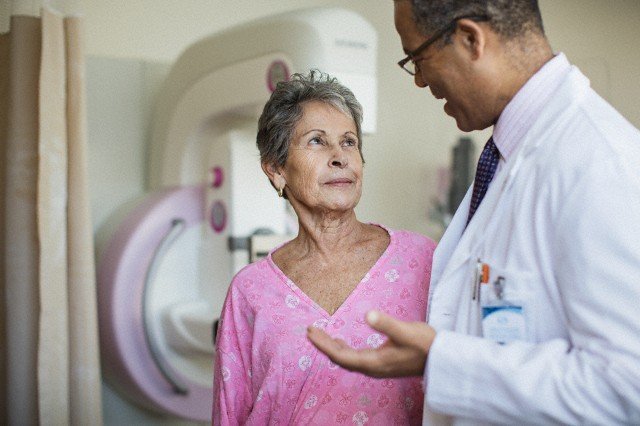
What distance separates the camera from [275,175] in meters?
1.50

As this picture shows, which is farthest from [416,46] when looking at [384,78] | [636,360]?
[384,78]

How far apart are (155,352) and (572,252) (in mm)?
1835

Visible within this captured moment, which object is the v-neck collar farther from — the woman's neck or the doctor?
the doctor

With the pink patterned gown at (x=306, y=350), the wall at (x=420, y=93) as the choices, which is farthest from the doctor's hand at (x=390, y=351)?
the wall at (x=420, y=93)

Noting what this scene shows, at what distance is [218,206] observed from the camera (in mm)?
2348

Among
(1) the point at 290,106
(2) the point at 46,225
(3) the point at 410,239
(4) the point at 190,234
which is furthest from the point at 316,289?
(4) the point at 190,234

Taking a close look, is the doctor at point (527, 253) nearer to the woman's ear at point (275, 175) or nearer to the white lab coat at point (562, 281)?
the white lab coat at point (562, 281)

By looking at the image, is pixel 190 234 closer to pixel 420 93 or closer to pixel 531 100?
pixel 420 93

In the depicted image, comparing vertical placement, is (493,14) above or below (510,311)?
above

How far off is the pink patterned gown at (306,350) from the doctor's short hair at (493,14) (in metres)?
0.58

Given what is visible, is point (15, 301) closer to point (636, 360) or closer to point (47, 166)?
point (47, 166)

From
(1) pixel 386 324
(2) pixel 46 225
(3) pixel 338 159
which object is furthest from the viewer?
(2) pixel 46 225

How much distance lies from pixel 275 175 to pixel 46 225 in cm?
67

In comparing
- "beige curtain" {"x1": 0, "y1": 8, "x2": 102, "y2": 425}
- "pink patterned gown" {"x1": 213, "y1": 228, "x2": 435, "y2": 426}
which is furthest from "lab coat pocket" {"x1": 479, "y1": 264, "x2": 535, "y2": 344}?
"beige curtain" {"x1": 0, "y1": 8, "x2": 102, "y2": 425}
